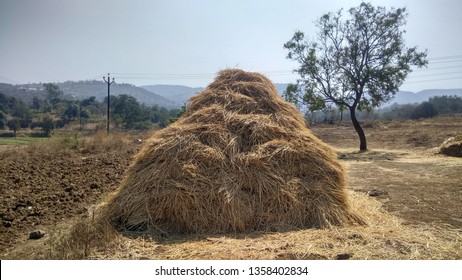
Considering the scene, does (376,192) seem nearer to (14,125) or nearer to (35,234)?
(35,234)

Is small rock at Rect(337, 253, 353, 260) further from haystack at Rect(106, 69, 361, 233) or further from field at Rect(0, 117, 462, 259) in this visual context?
haystack at Rect(106, 69, 361, 233)

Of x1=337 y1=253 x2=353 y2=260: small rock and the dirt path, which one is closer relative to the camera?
x1=337 y1=253 x2=353 y2=260: small rock

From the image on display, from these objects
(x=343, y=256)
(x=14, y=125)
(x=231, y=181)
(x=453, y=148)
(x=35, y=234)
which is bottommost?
(x=14, y=125)

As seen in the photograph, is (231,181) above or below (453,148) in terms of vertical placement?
above

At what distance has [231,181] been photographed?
4.61 metres

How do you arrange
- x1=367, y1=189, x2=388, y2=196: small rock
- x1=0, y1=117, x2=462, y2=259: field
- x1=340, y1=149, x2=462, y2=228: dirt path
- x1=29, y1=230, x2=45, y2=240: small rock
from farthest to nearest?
x1=367, y1=189, x2=388, y2=196: small rock → x1=340, y1=149, x2=462, y2=228: dirt path → x1=29, y1=230, x2=45, y2=240: small rock → x1=0, y1=117, x2=462, y2=259: field

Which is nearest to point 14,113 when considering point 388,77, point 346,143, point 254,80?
point 346,143

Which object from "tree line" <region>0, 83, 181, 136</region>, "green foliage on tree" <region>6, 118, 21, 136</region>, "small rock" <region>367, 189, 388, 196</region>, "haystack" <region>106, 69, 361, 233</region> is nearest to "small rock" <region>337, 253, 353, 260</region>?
"haystack" <region>106, 69, 361, 233</region>

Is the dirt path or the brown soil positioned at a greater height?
the dirt path

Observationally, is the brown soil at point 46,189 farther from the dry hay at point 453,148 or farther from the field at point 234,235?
the dry hay at point 453,148

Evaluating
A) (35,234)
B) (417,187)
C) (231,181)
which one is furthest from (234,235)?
(417,187)

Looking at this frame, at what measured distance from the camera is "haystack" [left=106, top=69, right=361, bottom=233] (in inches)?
175
